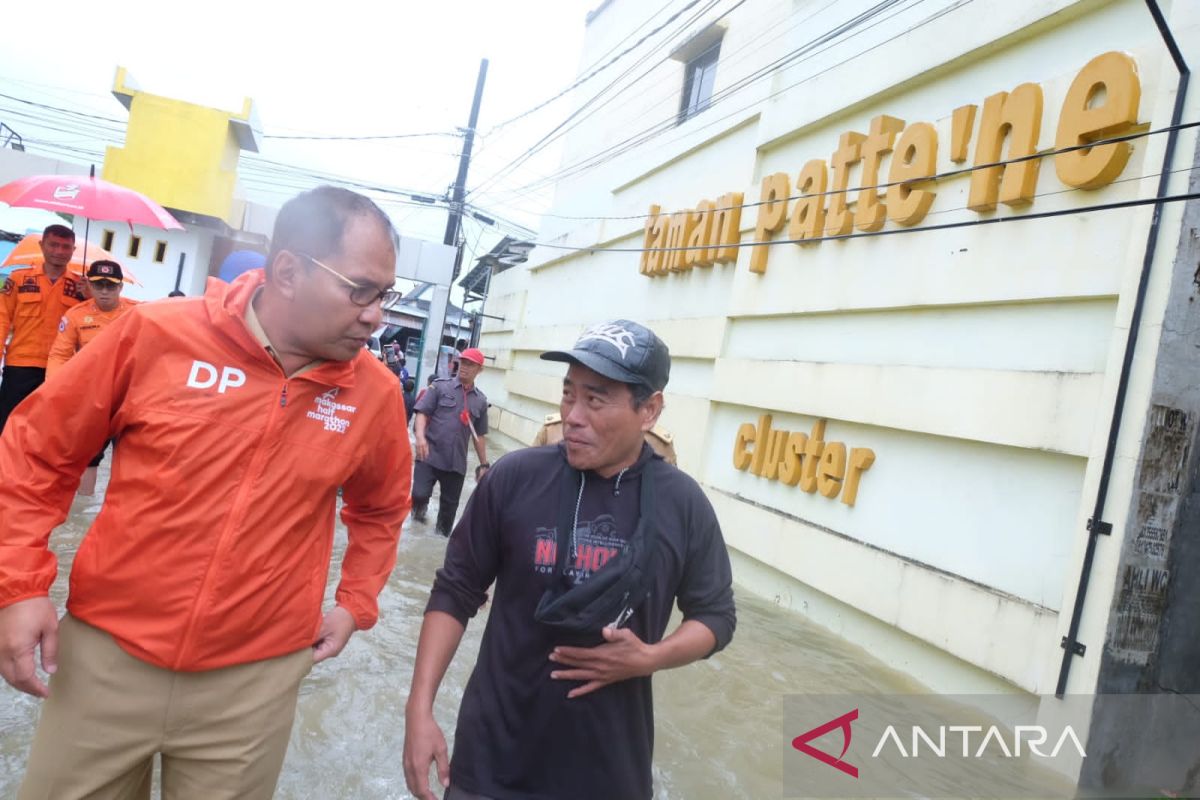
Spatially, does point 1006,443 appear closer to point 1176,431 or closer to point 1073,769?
point 1176,431

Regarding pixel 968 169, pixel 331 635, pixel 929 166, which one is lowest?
pixel 331 635

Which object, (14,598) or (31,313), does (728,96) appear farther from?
(14,598)

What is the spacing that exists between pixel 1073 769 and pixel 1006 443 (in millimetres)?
1864

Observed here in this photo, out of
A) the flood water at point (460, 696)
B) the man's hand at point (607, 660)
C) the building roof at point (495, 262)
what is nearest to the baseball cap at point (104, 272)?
the flood water at point (460, 696)

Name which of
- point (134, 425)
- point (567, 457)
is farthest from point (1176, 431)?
point (134, 425)

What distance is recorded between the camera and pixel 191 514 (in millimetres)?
2031

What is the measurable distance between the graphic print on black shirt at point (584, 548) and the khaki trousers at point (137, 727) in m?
0.75

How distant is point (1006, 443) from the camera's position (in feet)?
18.0

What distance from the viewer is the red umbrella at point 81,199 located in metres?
6.25

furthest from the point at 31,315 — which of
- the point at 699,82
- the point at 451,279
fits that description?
the point at 451,279

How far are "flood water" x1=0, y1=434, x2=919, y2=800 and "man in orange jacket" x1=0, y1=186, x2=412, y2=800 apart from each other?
1853 millimetres

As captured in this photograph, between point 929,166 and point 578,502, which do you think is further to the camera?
point 929,166

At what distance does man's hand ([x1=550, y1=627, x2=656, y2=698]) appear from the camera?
1939 millimetres

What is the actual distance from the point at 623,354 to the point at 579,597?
0.59m
